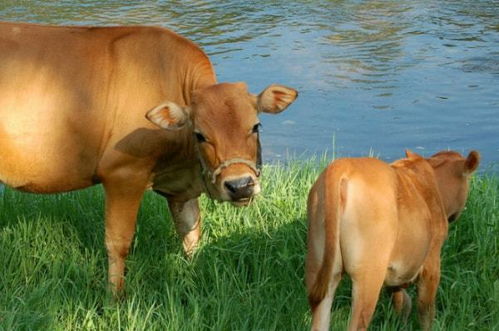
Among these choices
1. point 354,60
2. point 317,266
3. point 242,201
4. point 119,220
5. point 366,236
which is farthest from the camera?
point 354,60

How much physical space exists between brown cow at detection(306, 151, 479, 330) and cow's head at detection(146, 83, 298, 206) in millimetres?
636

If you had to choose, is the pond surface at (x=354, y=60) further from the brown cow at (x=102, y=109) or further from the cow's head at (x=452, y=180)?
the cow's head at (x=452, y=180)

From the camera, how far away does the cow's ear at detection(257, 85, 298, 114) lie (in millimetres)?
5980

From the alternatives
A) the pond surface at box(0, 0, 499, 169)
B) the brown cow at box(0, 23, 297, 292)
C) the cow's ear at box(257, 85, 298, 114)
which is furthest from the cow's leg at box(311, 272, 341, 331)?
the pond surface at box(0, 0, 499, 169)

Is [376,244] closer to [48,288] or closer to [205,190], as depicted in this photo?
[205,190]

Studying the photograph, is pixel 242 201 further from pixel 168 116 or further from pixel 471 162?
pixel 471 162

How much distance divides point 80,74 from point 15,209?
1.64 metres

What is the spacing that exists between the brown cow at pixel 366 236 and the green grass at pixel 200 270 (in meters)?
0.52

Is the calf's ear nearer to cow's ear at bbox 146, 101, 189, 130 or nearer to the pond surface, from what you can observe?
cow's ear at bbox 146, 101, 189, 130

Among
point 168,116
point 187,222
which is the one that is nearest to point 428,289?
point 168,116

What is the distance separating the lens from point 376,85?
537 inches

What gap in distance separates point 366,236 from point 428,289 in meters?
0.89

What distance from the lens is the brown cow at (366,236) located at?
4.86 meters

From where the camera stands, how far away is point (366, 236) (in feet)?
16.0
